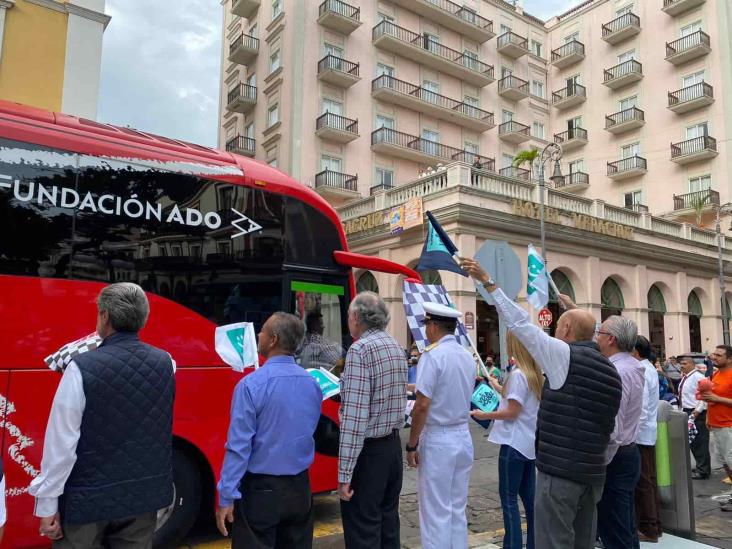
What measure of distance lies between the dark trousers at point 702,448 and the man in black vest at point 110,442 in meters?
8.36

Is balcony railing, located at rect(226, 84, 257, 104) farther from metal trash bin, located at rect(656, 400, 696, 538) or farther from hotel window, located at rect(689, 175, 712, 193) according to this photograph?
metal trash bin, located at rect(656, 400, 696, 538)

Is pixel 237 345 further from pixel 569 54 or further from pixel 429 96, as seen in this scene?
pixel 569 54

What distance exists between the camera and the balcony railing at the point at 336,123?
25.5 meters

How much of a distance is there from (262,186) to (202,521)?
3454mm

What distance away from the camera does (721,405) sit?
695cm

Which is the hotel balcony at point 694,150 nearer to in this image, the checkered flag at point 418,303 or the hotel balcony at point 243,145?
the hotel balcony at point 243,145

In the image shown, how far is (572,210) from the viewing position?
22516mm

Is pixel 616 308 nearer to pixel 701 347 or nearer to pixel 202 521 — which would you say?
pixel 701 347

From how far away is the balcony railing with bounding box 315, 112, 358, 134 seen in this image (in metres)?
25.5

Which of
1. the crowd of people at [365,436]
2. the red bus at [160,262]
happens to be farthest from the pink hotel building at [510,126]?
the crowd of people at [365,436]

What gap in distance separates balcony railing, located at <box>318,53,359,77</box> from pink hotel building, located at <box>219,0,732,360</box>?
0.09 meters

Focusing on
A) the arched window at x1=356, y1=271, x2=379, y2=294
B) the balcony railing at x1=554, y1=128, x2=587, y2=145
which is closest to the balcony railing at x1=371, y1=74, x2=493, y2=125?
the balcony railing at x1=554, y1=128, x2=587, y2=145

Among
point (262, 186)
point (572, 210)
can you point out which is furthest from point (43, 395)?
point (572, 210)

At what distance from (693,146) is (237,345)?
32.6 m
